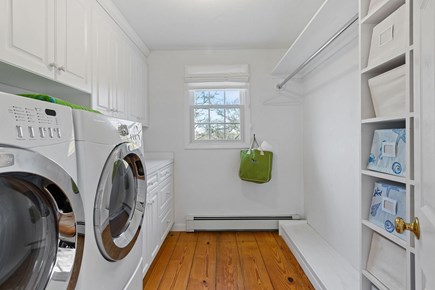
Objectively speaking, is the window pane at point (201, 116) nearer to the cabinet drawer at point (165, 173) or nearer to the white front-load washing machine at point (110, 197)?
the cabinet drawer at point (165, 173)

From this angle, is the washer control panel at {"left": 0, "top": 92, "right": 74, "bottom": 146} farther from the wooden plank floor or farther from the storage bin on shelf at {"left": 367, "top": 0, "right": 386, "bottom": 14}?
the wooden plank floor

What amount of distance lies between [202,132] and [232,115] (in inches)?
17.5

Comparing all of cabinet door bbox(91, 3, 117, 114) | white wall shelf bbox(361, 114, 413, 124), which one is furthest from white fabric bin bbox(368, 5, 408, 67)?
cabinet door bbox(91, 3, 117, 114)

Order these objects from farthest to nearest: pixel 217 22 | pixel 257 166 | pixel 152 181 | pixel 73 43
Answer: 1. pixel 257 166
2. pixel 217 22
3. pixel 152 181
4. pixel 73 43

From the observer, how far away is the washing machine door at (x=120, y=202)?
912 millimetres

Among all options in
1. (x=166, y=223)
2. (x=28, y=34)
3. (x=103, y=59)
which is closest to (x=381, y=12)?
(x=28, y=34)

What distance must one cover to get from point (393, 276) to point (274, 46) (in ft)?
8.45

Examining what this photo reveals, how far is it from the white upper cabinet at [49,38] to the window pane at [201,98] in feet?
5.19

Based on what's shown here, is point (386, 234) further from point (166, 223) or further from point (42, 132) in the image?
point (166, 223)

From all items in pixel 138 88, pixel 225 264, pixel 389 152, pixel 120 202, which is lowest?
pixel 225 264

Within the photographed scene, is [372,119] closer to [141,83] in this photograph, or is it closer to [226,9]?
[226,9]

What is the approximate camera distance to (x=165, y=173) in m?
2.57

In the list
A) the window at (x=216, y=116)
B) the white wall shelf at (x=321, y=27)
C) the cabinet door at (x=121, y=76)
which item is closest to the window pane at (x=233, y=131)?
the window at (x=216, y=116)

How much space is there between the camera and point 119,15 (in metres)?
2.11
